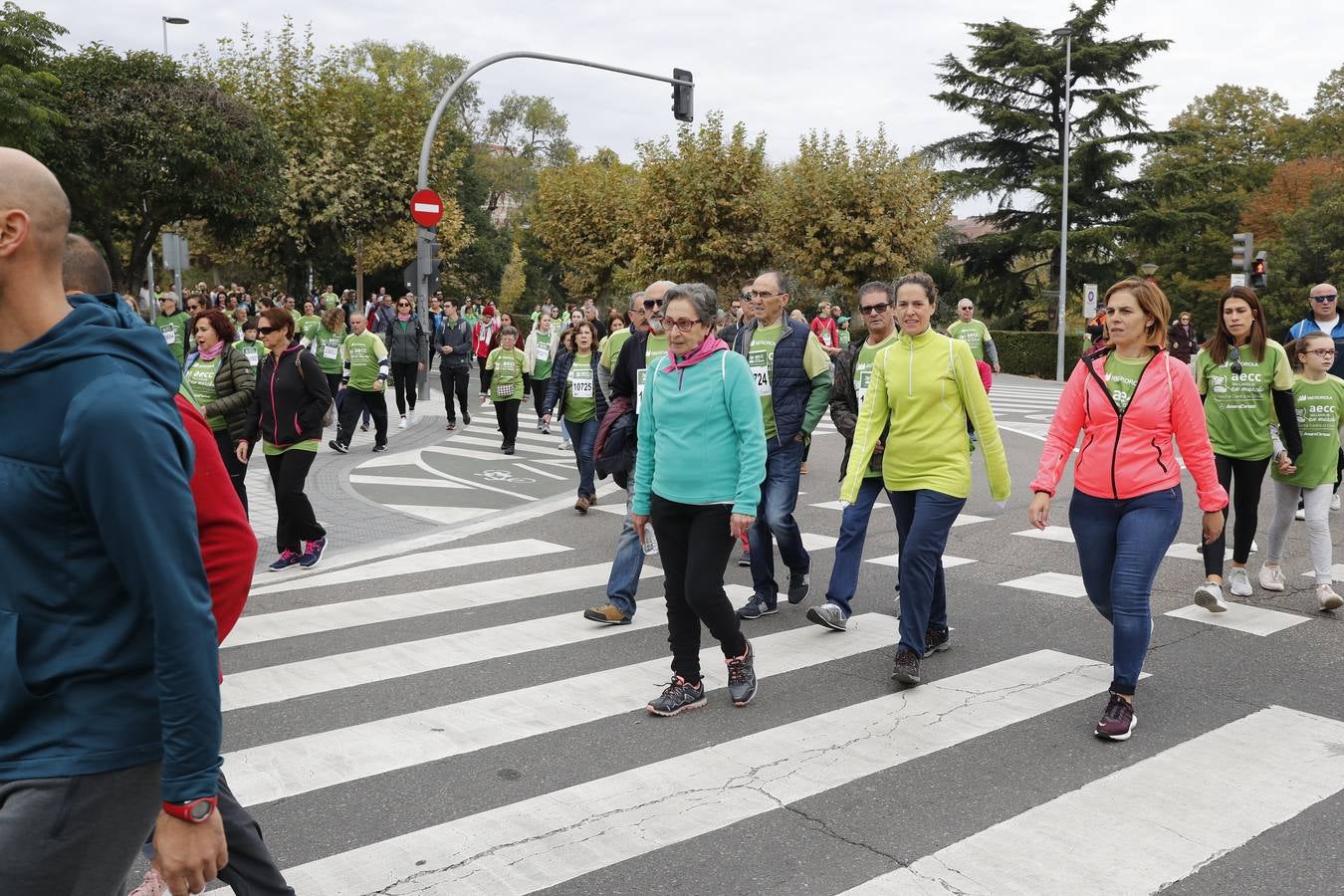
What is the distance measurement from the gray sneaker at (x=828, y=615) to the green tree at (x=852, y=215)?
32.5m

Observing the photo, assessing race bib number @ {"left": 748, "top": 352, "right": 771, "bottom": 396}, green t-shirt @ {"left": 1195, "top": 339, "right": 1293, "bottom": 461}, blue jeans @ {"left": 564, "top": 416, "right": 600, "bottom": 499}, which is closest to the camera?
race bib number @ {"left": 748, "top": 352, "right": 771, "bottom": 396}

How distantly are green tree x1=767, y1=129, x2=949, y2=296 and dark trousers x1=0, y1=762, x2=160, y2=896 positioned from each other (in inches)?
1467

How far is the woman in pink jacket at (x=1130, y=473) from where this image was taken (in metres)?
4.95

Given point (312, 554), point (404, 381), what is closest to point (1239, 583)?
point (312, 554)

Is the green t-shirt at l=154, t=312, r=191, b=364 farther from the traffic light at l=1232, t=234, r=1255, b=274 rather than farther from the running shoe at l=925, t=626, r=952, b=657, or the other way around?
the traffic light at l=1232, t=234, r=1255, b=274

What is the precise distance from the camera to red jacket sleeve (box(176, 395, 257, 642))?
213 centimetres

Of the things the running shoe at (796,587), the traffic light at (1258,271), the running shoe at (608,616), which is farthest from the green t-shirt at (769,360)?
the traffic light at (1258,271)

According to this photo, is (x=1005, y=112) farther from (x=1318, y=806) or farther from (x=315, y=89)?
(x=1318, y=806)

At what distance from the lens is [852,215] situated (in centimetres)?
3881

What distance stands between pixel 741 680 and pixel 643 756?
79 cm

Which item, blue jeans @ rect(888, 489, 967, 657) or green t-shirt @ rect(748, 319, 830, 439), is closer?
blue jeans @ rect(888, 489, 967, 657)

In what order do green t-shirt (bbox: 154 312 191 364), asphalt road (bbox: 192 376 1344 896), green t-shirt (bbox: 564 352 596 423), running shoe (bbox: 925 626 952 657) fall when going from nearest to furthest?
asphalt road (bbox: 192 376 1344 896), running shoe (bbox: 925 626 952 657), green t-shirt (bbox: 564 352 596 423), green t-shirt (bbox: 154 312 191 364)

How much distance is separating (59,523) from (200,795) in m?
0.49

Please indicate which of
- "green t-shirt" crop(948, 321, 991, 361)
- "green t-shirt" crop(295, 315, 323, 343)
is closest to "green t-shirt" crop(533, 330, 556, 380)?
"green t-shirt" crop(295, 315, 323, 343)
